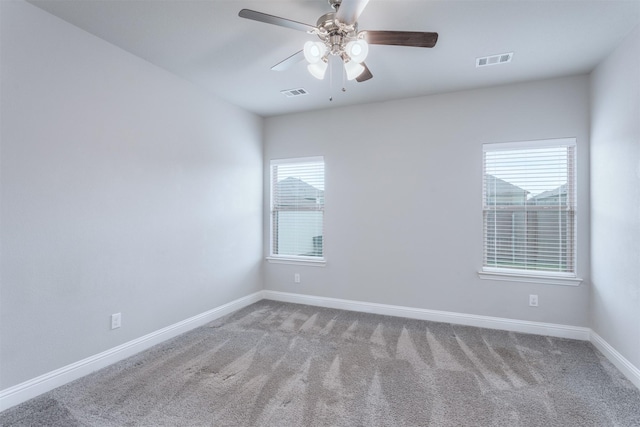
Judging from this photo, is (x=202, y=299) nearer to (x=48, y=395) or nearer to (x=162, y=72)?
(x=48, y=395)

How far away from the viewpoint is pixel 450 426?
1.83 m

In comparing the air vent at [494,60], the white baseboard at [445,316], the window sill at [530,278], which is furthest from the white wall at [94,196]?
the window sill at [530,278]

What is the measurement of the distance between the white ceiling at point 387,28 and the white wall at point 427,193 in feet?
1.12

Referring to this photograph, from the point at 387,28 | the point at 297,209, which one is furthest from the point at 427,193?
the point at 387,28

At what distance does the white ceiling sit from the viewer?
2104 mm

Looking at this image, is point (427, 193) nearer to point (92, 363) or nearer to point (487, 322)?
point (487, 322)

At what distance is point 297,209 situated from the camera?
4.43 meters

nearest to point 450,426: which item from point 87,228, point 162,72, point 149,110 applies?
point 87,228

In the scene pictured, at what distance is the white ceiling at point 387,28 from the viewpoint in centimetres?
210

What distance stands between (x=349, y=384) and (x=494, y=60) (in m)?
3.05

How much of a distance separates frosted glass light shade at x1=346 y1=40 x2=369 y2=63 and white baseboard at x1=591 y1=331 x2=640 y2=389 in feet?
9.89

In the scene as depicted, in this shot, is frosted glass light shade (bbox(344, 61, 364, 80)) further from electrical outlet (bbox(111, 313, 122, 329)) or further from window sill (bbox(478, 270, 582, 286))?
electrical outlet (bbox(111, 313, 122, 329))

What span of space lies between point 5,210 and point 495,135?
4.31 m

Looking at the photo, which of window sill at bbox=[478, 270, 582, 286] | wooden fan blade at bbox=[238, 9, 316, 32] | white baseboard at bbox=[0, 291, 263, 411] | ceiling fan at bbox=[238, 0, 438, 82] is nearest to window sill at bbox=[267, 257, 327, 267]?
white baseboard at bbox=[0, 291, 263, 411]
